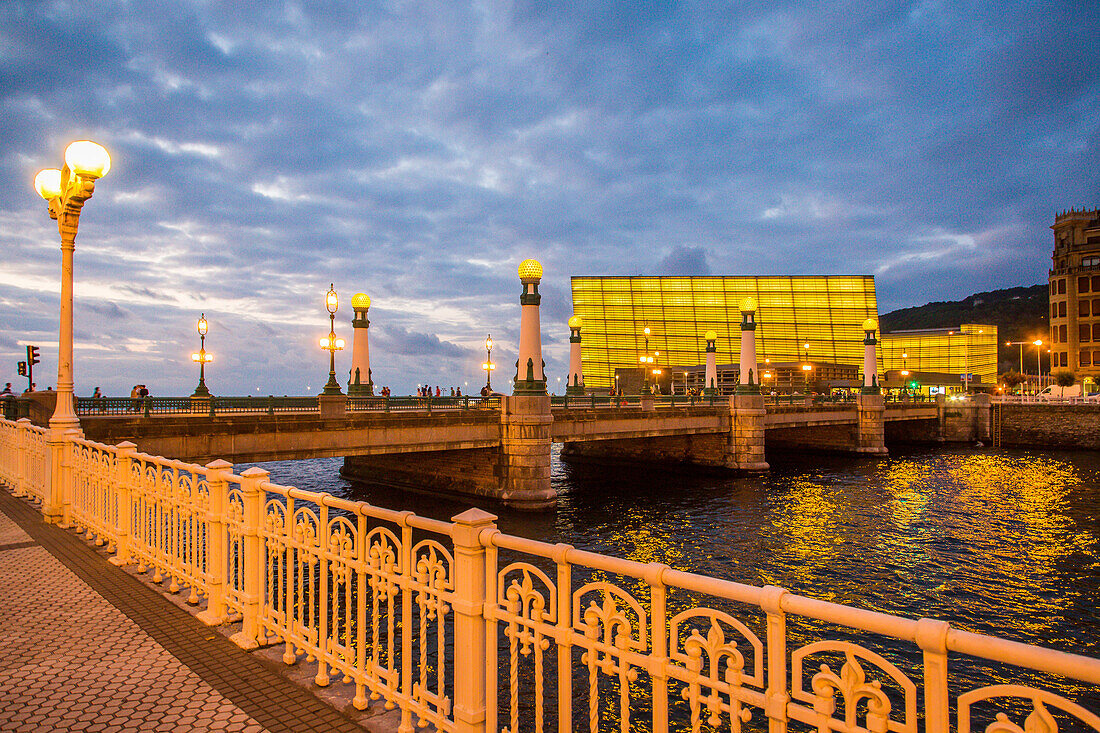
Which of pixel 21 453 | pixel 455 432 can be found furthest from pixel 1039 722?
pixel 455 432

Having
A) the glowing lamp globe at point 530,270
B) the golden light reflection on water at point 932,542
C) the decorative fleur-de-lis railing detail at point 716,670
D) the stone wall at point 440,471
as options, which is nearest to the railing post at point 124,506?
the decorative fleur-de-lis railing detail at point 716,670

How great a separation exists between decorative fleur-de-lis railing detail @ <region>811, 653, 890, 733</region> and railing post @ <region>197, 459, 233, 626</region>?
18.2 ft

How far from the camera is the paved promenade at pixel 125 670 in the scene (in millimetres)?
4488

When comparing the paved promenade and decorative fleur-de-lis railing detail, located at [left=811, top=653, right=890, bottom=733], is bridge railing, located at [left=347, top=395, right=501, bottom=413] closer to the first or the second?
the paved promenade

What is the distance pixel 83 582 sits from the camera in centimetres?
754

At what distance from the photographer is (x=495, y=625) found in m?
3.95

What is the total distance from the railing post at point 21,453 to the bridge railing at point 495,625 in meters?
2.35

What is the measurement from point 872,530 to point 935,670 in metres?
23.0

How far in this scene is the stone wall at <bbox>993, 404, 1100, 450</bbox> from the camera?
52625 mm

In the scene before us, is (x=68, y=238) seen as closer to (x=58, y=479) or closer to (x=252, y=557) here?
(x=58, y=479)

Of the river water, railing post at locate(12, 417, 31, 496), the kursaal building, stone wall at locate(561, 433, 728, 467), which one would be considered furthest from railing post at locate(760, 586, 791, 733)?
the kursaal building

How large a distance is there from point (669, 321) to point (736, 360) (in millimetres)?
11365

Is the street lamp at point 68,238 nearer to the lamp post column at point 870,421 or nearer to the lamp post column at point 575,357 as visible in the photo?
the lamp post column at point 575,357

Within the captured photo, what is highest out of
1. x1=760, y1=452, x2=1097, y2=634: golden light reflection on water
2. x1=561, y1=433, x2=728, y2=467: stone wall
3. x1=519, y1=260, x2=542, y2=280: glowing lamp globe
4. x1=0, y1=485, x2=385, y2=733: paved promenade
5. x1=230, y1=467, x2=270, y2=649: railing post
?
x1=519, y1=260, x2=542, y2=280: glowing lamp globe
